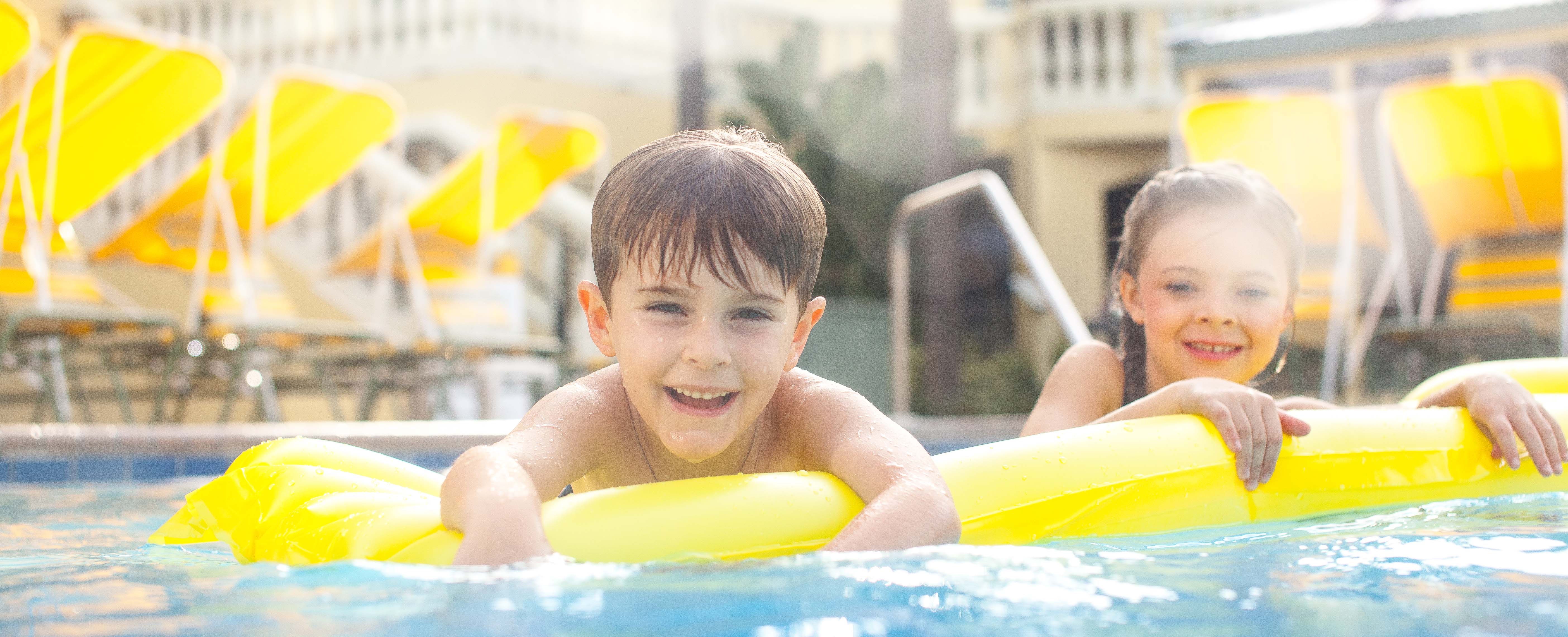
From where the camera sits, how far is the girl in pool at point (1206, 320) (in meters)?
2.30

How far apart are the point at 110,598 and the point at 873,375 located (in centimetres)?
709

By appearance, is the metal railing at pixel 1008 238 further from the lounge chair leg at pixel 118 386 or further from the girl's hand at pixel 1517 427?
the lounge chair leg at pixel 118 386

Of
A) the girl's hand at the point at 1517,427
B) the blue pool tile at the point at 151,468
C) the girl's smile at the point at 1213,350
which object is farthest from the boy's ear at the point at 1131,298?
the blue pool tile at the point at 151,468

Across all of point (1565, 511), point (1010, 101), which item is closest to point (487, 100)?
point (1010, 101)

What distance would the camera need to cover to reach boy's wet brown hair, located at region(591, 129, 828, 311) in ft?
5.40

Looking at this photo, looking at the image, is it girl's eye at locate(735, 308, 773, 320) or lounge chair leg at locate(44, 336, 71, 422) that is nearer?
girl's eye at locate(735, 308, 773, 320)

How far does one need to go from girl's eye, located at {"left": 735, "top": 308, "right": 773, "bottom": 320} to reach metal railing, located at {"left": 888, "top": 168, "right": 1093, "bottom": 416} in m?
1.38

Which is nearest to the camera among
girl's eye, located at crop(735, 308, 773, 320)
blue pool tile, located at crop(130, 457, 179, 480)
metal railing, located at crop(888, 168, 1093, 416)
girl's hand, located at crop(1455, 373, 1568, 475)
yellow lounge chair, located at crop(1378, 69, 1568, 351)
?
girl's eye, located at crop(735, 308, 773, 320)

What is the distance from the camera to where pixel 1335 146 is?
6.09 meters

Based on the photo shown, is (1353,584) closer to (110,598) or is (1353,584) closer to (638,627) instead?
(638,627)

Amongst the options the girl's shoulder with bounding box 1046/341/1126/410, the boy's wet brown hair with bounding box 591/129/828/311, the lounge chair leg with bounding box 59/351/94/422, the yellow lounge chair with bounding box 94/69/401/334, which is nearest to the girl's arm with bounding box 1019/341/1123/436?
the girl's shoulder with bounding box 1046/341/1126/410

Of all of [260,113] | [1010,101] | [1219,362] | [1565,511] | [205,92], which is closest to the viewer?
[1565,511]

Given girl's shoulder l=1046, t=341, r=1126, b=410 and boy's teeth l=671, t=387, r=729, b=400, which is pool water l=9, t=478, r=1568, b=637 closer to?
A: boy's teeth l=671, t=387, r=729, b=400

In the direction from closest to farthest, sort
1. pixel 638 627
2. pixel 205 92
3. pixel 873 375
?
pixel 638 627
pixel 205 92
pixel 873 375
